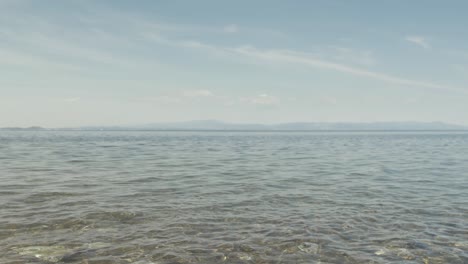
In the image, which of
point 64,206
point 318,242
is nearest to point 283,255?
point 318,242

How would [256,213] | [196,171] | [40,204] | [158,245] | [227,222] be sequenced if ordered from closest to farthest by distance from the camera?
[158,245]
[227,222]
[256,213]
[40,204]
[196,171]

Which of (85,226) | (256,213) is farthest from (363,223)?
(85,226)

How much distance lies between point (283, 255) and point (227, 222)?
4.16 meters

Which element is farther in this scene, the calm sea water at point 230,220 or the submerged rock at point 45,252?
the calm sea water at point 230,220

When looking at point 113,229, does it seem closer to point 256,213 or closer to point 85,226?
point 85,226

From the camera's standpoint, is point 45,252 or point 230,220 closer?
point 45,252

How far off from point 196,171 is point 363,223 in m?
20.6

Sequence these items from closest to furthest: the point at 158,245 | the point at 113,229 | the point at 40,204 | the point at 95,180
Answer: the point at 158,245
the point at 113,229
the point at 40,204
the point at 95,180

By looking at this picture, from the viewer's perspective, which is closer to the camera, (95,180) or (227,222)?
(227,222)

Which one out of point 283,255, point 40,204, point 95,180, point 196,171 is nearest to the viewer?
point 283,255

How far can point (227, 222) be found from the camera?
622 inches

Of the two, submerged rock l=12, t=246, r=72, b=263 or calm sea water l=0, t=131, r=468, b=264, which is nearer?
submerged rock l=12, t=246, r=72, b=263

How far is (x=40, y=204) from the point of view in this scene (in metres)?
18.9

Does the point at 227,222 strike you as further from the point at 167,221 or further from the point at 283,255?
the point at 283,255
